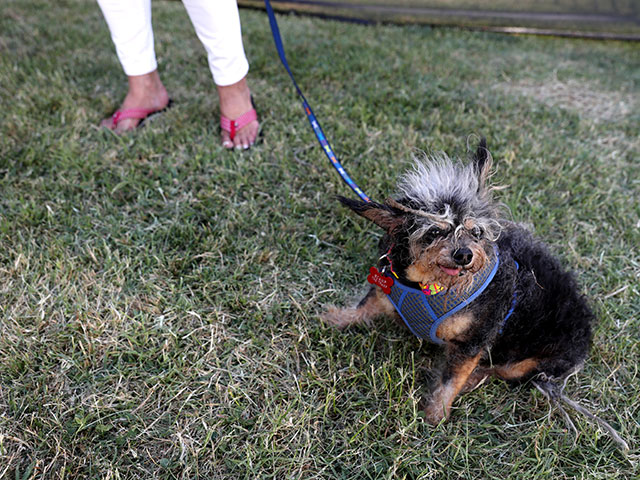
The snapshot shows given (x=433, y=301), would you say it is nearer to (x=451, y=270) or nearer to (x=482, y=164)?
(x=451, y=270)

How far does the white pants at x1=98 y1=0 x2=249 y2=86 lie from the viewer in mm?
3740

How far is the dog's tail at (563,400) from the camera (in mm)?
2484

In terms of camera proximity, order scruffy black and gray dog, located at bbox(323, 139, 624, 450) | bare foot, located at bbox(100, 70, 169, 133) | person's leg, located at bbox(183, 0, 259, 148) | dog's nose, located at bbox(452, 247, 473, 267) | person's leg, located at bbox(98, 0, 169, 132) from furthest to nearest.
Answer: bare foot, located at bbox(100, 70, 169, 133) → person's leg, located at bbox(98, 0, 169, 132) → person's leg, located at bbox(183, 0, 259, 148) → scruffy black and gray dog, located at bbox(323, 139, 624, 450) → dog's nose, located at bbox(452, 247, 473, 267)

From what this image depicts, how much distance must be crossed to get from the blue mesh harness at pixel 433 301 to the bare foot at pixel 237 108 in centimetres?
239

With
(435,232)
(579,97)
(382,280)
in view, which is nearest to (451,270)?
(435,232)

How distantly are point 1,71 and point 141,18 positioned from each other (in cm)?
236

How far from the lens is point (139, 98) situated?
4531 millimetres

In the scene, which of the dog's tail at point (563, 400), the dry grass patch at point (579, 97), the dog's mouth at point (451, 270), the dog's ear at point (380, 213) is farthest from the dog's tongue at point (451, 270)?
the dry grass patch at point (579, 97)

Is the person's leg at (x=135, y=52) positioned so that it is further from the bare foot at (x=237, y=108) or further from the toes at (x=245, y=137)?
the toes at (x=245, y=137)

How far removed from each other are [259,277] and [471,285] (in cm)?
149

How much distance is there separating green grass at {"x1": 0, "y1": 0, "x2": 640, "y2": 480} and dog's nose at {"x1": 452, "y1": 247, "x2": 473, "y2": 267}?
807mm

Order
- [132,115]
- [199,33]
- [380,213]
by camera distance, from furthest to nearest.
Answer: [132,115] → [199,33] → [380,213]

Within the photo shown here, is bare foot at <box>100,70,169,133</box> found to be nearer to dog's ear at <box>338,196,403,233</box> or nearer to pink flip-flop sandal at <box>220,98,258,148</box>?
pink flip-flop sandal at <box>220,98,258,148</box>

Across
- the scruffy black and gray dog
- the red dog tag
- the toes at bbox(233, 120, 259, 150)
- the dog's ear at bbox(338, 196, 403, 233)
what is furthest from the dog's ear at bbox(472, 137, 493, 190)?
the toes at bbox(233, 120, 259, 150)
